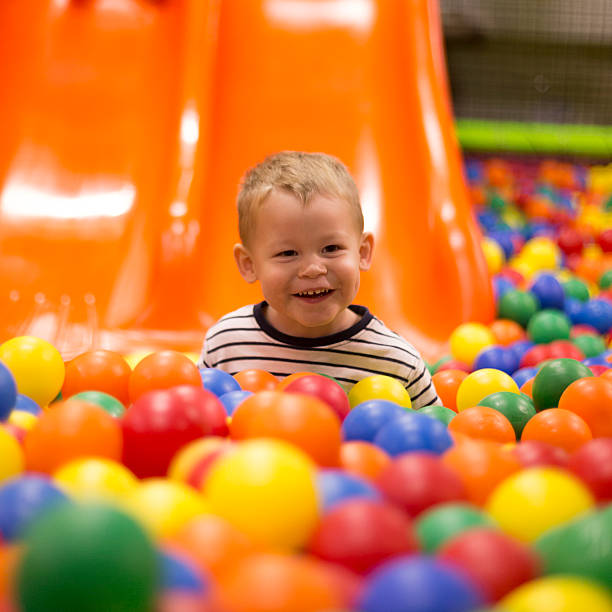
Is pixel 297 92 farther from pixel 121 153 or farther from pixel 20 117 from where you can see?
pixel 20 117

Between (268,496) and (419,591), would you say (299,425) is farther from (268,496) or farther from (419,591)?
(419,591)

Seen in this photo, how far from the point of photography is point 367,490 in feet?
2.19

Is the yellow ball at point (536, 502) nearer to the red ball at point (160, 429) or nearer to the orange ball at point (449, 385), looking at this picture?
the red ball at point (160, 429)

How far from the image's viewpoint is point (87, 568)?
44 cm

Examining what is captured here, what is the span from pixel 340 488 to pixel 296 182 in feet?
2.35

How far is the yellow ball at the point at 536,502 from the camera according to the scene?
0.64m

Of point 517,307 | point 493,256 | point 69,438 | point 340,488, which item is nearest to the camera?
point 340,488

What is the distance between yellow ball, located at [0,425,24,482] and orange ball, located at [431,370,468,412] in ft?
2.83

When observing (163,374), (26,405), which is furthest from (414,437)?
(26,405)

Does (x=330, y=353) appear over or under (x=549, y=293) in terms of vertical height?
under

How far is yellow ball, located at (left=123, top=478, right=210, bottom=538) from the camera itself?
59 centimetres

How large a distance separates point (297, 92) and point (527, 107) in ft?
11.3

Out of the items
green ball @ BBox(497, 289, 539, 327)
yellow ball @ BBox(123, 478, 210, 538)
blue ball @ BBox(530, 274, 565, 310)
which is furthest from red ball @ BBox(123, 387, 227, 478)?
blue ball @ BBox(530, 274, 565, 310)

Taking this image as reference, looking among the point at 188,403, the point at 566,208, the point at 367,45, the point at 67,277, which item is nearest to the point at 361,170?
the point at 367,45
